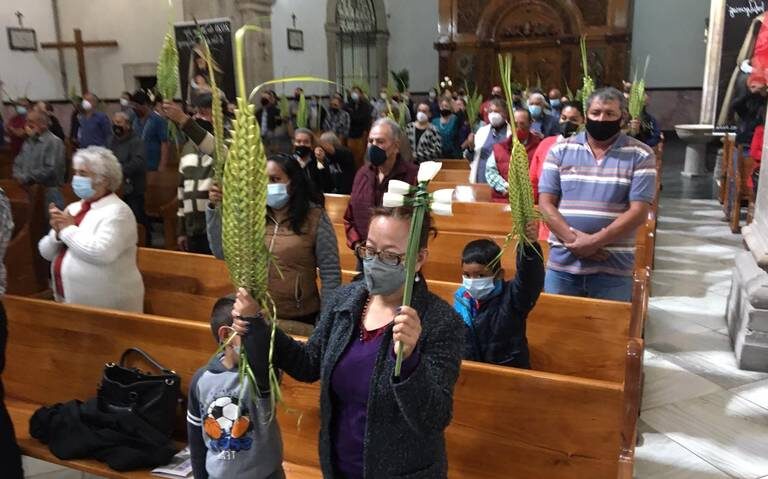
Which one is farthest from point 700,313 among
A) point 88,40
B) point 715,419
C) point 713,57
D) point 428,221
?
point 88,40

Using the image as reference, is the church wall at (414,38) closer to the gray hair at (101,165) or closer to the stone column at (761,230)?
the stone column at (761,230)

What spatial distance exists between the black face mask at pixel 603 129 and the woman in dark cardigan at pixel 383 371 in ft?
5.32

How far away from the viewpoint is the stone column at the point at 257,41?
10033 mm

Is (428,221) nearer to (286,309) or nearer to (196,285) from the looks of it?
(286,309)

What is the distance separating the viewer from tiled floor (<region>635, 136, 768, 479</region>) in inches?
115

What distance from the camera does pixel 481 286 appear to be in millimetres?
2357

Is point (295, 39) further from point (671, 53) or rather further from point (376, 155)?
point (376, 155)

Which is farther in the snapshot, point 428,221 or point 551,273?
Result: point 551,273

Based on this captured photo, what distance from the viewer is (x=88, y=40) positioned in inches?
451

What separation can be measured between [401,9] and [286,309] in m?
14.7

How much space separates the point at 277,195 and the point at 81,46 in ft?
34.4

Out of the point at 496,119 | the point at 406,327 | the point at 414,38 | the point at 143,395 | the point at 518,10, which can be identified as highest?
the point at 518,10

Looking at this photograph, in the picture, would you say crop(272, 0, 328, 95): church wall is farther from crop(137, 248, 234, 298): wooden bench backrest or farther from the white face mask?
crop(137, 248, 234, 298): wooden bench backrest

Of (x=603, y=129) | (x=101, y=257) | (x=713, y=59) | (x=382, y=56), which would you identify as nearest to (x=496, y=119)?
(x=603, y=129)
